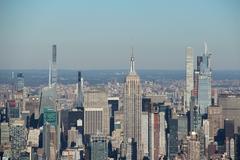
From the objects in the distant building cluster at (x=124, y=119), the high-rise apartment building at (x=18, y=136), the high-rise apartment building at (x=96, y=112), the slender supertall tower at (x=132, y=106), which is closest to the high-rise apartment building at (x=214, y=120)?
the distant building cluster at (x=124, y=119)

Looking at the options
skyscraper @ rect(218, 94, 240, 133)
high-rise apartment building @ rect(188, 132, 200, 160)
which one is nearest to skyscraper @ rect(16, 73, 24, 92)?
high-rise apartment building @ rect(188, 132, 200, 160)

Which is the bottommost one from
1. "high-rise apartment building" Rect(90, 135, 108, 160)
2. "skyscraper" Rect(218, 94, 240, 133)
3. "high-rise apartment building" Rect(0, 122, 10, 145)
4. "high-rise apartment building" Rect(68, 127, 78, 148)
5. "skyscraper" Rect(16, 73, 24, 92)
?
"high-rise apartment building" Rect(90, 135, 108, 160)

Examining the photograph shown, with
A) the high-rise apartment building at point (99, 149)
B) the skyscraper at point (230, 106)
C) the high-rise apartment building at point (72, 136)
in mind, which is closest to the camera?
the high-rise apartment building at point (99, 149)

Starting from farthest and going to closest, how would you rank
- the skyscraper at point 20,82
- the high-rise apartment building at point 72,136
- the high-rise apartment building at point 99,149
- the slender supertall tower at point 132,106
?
the slender supertall tower at point 132,106 → the high-rise apartment building at point 72,136 → the high-rise apartment building at point 99,149 → the skyscraper at point 20,82

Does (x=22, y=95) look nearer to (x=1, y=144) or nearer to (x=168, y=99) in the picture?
(x=1, y=144)

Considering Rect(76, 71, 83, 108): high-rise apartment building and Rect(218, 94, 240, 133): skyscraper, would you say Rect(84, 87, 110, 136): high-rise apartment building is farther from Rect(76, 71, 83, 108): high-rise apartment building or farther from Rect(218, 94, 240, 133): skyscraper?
Rect(218, 94, 240, 133): skyscraper

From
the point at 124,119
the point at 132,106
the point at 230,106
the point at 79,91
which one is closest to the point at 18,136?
the point at 79,91

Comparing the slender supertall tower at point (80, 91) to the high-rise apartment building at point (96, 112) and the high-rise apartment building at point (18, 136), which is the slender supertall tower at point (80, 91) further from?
the high-rise apartment building at point (18, 136)

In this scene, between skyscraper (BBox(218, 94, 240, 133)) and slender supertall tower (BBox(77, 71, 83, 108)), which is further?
skyscraper (BBox(218, 94, 240, 133))

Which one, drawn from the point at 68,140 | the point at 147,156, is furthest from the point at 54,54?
the point at 147,156
